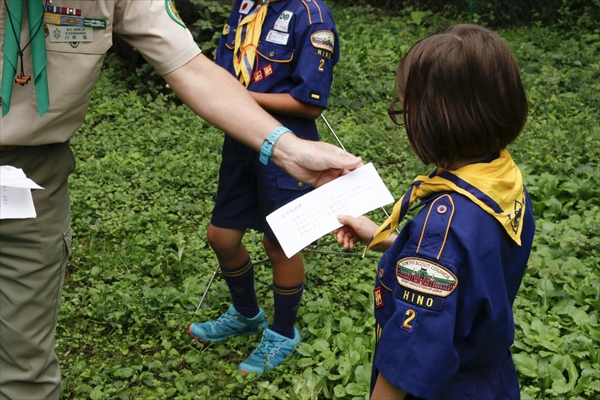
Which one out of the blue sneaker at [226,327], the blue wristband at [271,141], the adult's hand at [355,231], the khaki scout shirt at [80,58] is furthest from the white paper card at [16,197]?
the blue sneaker at [226,327]

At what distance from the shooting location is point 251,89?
3.00 meters

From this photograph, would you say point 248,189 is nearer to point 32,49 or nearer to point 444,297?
point 32,49

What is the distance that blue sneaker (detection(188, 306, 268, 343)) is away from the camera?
3.45 metres

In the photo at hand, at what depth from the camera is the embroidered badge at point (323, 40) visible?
291cm

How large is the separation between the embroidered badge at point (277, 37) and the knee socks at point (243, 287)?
1.01 m

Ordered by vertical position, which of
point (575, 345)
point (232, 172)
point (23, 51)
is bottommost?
point (575, 345)

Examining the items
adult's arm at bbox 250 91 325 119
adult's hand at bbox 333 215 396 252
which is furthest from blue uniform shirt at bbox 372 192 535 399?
adult's arm at bbox 250 91 325 119

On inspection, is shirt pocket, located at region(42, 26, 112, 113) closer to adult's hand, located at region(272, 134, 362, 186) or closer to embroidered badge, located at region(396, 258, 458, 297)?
adult's hand, located at region(272, 134, 362, 186)

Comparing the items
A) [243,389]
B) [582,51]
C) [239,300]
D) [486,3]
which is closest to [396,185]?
[239,300]

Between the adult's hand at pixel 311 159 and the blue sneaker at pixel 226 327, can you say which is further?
the blue sneaker at pixel 226 327

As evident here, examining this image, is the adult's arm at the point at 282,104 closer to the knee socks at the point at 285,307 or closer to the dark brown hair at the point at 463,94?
the knee socks at the point at 285,307

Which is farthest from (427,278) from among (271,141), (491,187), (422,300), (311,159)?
(271,141)

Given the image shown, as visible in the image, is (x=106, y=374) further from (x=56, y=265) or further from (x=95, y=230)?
(x=95, y=230)

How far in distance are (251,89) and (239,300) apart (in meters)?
1.02
